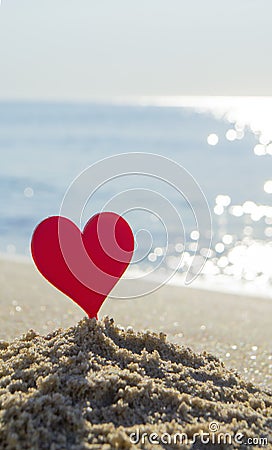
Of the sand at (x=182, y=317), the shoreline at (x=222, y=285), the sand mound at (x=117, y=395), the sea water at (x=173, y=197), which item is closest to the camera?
the sand mound at (x=117, y=395)

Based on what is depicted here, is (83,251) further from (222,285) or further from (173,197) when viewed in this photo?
(173,197)

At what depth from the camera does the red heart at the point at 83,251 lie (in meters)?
2.13

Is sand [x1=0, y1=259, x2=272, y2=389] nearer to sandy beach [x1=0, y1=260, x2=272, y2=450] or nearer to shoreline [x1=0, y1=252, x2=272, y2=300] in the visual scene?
shoreline [x1=0, y1=252, x2=272, y2=300]

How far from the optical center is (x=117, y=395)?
1864mm

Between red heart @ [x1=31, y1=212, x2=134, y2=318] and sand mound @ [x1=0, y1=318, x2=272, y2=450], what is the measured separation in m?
0.18

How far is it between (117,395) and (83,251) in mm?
562

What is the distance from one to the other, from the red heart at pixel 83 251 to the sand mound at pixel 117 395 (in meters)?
0.18

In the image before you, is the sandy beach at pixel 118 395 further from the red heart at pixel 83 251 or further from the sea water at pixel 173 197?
the sea water at pixel 173 197

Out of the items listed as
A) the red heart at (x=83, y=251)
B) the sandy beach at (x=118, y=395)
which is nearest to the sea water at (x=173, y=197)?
the sandy beach at (x=118, y=395)

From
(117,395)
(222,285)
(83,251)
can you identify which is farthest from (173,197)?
(117,395)

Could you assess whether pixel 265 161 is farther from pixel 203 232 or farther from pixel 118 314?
pixel 118 314

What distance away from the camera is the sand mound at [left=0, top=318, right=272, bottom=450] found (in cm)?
170

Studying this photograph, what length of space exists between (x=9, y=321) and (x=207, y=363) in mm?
1716

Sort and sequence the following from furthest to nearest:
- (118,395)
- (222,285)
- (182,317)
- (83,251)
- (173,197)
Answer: (173,197) → (222,285) → (182,317) → (83,251) → (118,395)
